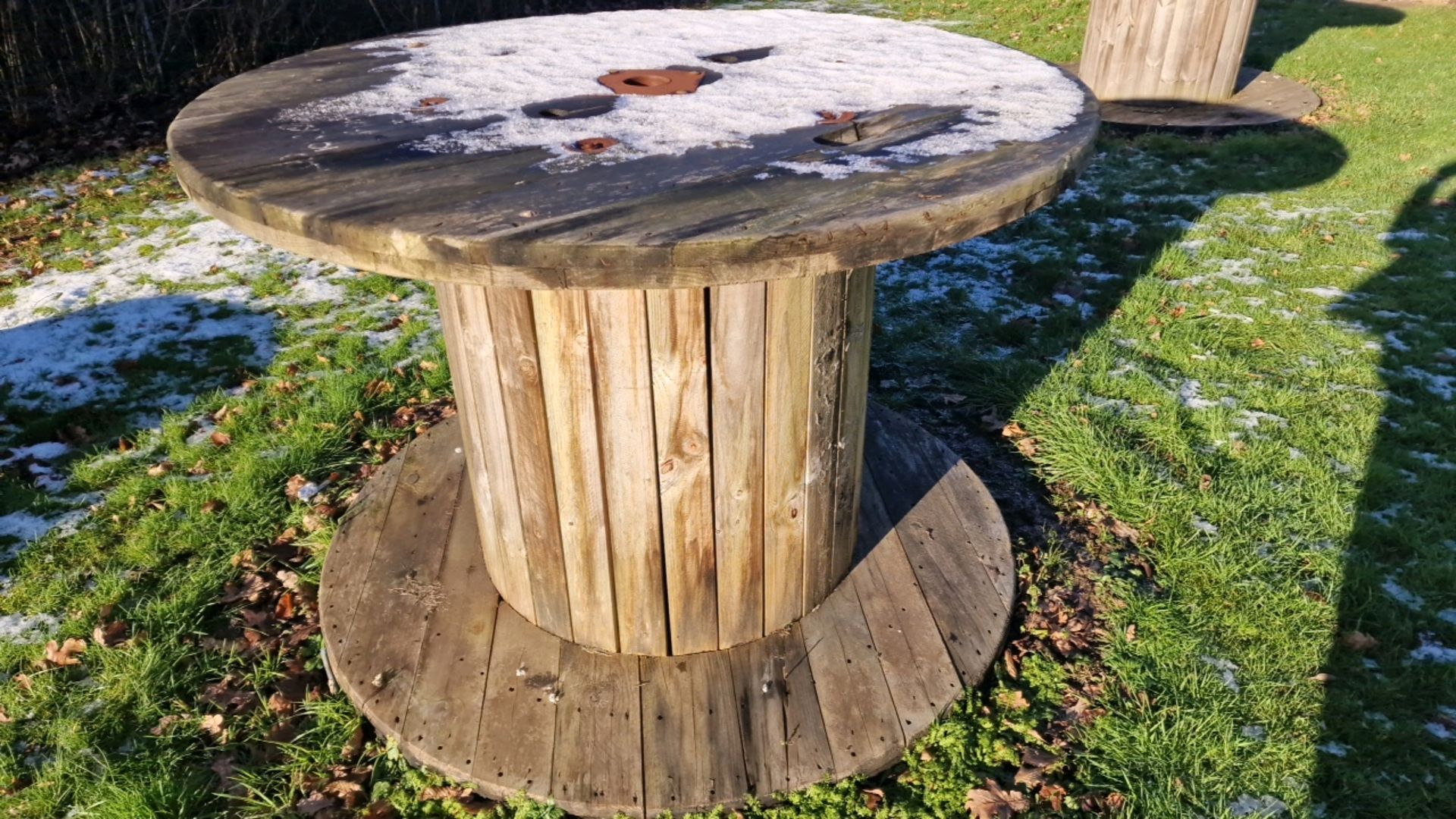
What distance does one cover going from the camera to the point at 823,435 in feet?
6.78

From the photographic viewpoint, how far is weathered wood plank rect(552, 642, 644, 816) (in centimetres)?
193

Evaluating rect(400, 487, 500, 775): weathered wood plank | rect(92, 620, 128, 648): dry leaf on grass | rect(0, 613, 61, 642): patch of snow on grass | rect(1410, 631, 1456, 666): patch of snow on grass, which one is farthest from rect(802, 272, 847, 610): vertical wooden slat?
rect(0, 613, 61, 642): patch of snow on grass

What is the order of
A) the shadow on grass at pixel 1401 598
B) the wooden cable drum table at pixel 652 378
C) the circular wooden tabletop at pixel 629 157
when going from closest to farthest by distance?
1. the circular wooden tabletop at pixel 629 157
2. the wooden cable drum table at pixel 652 378
3. the shadow on grass at pixel 1401 598

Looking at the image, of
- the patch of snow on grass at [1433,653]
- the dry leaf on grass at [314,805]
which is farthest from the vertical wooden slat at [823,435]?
the patch of snow on grass at [1433,653]

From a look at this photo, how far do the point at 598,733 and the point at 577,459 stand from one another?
66 cm

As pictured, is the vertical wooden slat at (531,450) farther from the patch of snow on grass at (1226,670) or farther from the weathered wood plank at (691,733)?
the patch of snow on grass at (1226,670)

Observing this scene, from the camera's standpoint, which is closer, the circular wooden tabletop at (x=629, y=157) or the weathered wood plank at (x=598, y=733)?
the circular wooden tabletop at (x=629, y=157)

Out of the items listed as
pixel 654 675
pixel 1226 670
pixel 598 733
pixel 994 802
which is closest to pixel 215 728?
pixel 598 733

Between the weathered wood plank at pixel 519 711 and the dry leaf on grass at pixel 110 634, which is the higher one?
the weathered wood plank at pixel 519 711

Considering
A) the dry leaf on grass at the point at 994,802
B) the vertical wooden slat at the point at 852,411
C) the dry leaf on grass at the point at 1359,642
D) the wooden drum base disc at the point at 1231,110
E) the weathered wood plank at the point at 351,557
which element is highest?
the vertical wooden slat at the point at 852,411

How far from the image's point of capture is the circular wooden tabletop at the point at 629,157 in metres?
1.37

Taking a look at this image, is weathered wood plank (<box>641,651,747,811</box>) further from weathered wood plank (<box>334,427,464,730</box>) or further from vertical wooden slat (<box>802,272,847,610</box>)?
weathered wood plank (<box>334,427,464,730</box>)

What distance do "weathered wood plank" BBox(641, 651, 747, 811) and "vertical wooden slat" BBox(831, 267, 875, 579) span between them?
0.46 metres

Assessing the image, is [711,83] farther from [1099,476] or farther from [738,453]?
[1099,476]
